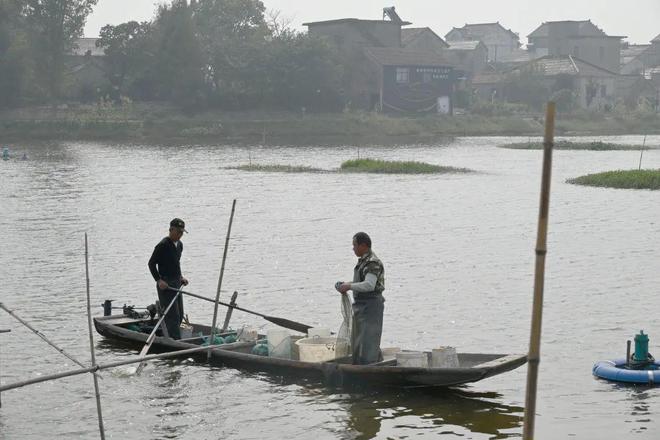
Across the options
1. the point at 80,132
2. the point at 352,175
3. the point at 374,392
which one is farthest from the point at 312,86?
the point at 374,392

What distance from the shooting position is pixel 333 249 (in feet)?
90.0

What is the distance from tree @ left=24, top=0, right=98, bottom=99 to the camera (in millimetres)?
76188

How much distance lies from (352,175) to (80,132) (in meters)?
31.0

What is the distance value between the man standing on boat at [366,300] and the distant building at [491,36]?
13642 centimetres

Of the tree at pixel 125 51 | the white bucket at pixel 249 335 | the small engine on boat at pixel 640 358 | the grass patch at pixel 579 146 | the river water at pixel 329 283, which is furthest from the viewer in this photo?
the tree at pixel 125 51

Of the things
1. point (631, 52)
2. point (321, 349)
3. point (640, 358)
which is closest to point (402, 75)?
point (631, 52)

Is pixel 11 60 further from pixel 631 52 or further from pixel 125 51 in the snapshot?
pixel 631 52

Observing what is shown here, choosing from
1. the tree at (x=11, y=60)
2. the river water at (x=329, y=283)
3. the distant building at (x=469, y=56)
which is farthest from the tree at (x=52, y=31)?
the distant building at (x=469, y=56)

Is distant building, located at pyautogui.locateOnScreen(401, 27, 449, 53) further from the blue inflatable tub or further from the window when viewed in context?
the blue inflatable tub

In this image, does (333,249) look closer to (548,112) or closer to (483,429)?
(483,429)

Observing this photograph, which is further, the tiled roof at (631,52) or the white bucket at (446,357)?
the tiled roof at (631,52)

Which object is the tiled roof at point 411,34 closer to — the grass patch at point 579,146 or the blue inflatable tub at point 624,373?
the grass patch at point 579,146

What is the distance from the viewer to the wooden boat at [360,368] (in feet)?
41.3

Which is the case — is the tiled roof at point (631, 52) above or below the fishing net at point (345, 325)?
above
